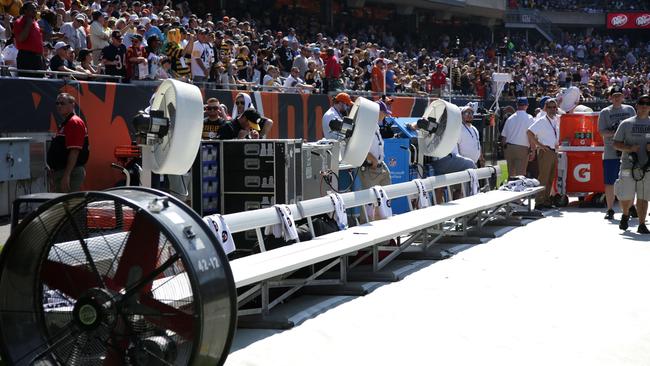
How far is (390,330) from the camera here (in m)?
6.27

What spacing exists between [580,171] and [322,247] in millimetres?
8487

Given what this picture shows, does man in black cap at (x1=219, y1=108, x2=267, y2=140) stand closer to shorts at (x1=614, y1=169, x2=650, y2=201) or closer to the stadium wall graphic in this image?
the stadium wall graphic

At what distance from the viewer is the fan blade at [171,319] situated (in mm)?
4223

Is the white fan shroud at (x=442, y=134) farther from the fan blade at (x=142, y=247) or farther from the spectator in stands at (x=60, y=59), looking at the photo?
the fan blade at (x=142, y=247)

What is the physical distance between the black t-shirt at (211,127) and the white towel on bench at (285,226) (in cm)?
248

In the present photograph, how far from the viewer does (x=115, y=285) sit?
4.37m

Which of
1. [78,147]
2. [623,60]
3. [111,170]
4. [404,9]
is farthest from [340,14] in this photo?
[78,147]

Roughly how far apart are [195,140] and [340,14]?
33.1 meters

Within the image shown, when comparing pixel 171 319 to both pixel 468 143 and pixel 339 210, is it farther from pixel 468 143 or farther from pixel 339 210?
pixel 468 143

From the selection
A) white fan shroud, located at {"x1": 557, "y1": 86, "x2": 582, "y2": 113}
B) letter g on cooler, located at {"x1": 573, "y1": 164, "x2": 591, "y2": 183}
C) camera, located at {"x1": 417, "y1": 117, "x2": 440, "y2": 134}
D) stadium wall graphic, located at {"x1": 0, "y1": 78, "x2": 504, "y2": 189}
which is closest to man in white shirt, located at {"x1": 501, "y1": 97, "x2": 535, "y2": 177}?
letter g on cooler, located at {"x1": 573, "y1": 164, "x2": 591, "y2": 183}

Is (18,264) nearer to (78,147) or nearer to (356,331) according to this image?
(356,331)

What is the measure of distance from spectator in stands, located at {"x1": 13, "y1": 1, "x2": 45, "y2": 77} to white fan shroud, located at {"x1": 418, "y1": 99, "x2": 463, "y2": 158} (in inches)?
192

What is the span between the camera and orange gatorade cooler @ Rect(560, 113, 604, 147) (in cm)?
1505

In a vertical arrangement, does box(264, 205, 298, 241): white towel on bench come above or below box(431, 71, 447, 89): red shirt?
below
